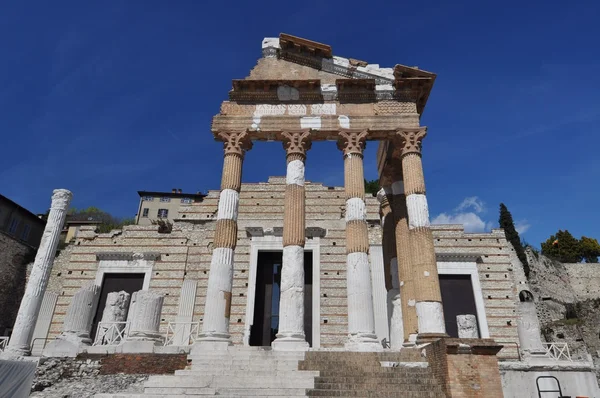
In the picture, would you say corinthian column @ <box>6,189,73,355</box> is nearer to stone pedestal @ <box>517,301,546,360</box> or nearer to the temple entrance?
the temple entrance

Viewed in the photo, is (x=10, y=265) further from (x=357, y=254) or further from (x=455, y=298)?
(x=455, y=298)

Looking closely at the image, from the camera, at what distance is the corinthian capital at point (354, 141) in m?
14.2

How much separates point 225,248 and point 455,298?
1215cm

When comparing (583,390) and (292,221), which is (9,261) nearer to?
(292,221)

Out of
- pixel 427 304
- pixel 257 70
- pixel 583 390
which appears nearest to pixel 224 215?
pixel 257 70

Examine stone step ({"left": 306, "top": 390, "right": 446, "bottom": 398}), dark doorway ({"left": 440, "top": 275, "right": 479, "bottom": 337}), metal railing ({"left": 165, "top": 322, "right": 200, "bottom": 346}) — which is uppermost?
dark doorway ({"left": 440, "top": 275, "right": 479, "bottom": 337})

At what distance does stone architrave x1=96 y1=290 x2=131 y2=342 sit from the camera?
1243cm

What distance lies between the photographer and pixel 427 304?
11664 mm

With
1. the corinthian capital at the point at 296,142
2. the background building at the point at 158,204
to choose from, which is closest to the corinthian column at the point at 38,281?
the corinthian capital at the point at 296,142

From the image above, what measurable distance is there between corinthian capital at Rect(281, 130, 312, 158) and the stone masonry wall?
5.94m

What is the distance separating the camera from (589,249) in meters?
55.0

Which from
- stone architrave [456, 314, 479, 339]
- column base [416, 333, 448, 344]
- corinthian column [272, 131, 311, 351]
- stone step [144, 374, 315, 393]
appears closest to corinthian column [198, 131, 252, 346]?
corinthian column [272, 131, 311, 351]

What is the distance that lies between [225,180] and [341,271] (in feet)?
25.0

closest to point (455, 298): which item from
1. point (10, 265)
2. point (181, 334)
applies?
point (181, 334)
